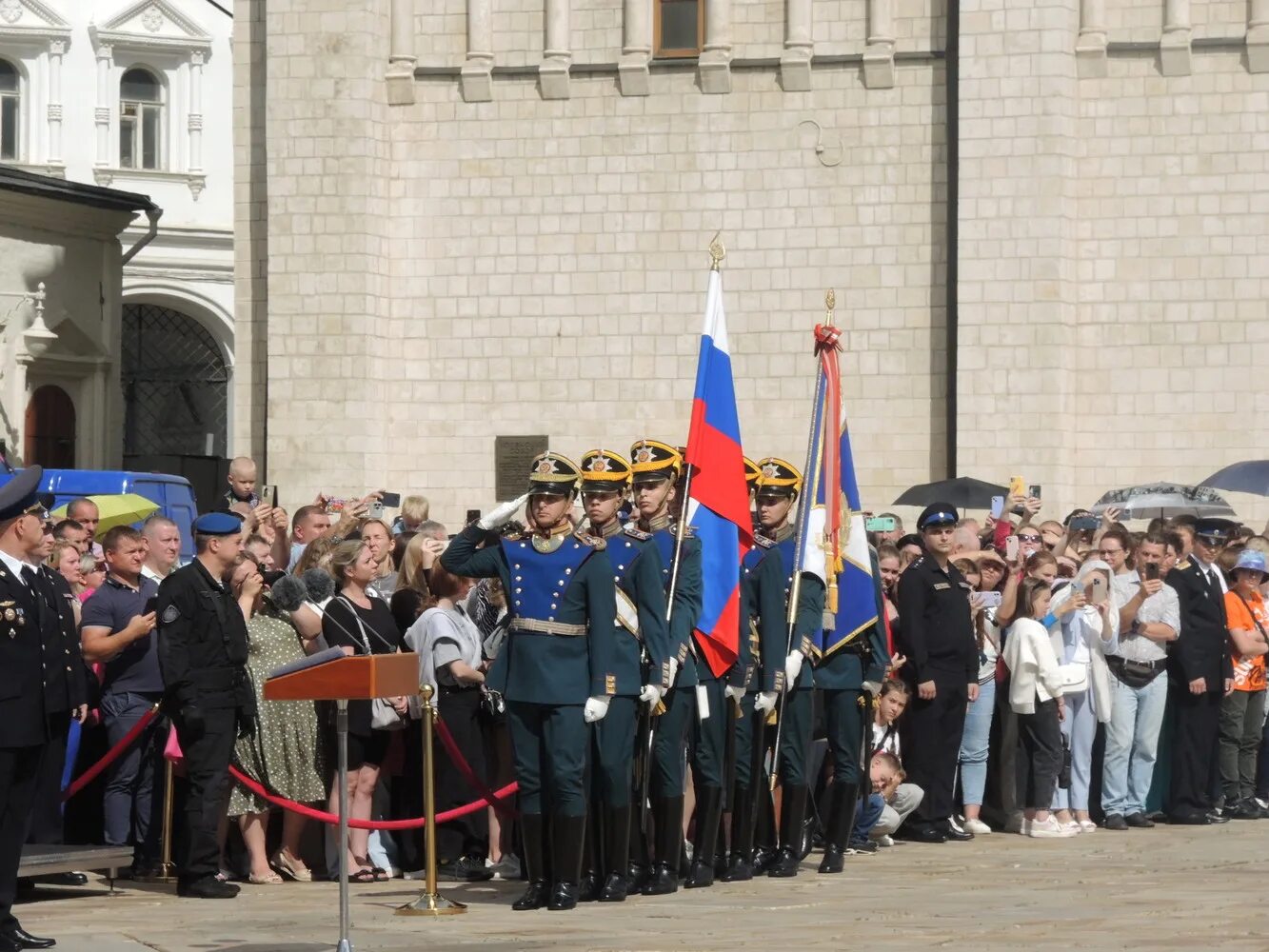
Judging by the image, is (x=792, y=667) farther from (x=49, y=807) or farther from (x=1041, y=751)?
(x=49, y=807)

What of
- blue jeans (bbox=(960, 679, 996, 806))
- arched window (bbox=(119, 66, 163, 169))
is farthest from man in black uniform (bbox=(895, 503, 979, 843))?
arched window (bbox=(119, 66, 163, 169))

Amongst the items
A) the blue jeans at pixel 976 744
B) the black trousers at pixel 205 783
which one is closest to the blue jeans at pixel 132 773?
the black trousers at pixel 205 783

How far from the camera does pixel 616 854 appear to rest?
463 inches

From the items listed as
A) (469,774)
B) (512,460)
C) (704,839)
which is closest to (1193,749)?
(704,839)

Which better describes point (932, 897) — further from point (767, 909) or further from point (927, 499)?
point (927, 499)

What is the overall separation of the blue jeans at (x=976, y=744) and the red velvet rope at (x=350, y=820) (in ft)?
11.8

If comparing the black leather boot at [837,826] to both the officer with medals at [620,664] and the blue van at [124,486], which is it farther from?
the blue van at [124,486]

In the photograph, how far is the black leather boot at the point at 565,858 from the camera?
11422mm

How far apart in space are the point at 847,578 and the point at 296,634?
2861 mm

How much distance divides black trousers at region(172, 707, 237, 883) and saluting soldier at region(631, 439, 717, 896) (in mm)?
2032

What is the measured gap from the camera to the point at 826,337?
13.6 m

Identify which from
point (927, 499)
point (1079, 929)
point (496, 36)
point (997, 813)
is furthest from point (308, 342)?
point (1079, 929)

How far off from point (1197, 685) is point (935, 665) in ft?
7.14

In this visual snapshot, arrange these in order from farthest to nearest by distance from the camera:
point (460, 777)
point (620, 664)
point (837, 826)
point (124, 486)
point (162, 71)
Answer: point (162, 71)
point (124, 486)
point (460, 777)
point (837, 826)
point (620, 664)
